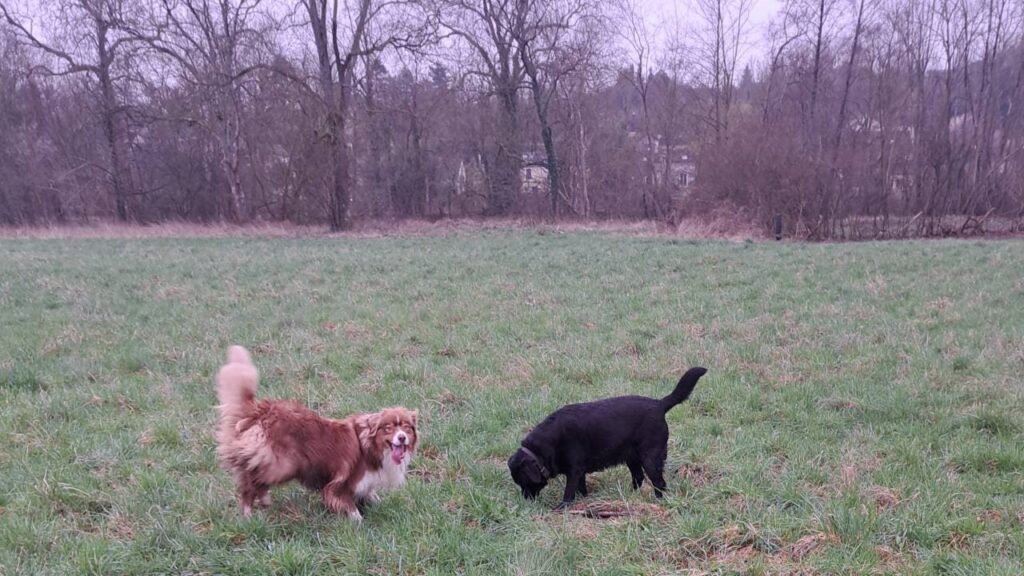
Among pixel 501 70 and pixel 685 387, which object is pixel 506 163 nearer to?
pixel 501 70

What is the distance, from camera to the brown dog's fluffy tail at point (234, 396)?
12.6 feet

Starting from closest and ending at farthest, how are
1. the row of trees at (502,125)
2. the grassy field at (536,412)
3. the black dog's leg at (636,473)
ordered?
the grassy field at (536,412) < the black dog's leg at (636,473) < the row of trees at (502,125)

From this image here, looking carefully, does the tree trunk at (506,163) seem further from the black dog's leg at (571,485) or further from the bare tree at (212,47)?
the black dog's leg at (571,485)

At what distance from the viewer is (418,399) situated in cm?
639

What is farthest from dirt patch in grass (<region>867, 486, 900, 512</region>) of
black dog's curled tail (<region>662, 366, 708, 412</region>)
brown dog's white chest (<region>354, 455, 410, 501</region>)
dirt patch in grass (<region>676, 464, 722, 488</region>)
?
brown dog's white chest (<region>354, 455, 410, 501</region>)

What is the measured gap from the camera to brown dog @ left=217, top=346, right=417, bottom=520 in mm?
3793

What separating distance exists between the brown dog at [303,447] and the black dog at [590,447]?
81cm

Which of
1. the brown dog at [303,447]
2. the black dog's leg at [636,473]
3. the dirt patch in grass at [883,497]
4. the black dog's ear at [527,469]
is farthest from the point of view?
the black dog's leg at [636,473]

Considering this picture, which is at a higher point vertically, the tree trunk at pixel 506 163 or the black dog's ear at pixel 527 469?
the tree trunk at pixel 506 163

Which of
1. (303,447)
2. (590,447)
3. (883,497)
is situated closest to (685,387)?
(590,447)

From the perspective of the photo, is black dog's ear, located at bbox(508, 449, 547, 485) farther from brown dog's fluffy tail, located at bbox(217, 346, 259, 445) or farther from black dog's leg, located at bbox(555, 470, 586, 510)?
brown dog's fluffy tail, located at bbox(217, 346, 259, 445)

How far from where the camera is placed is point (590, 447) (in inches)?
174

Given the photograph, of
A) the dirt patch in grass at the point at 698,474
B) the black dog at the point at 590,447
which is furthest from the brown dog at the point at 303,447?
the dirt patch in grass at the point at 698,474

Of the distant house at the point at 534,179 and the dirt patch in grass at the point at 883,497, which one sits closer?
the dirt patch in grass at the point at 883,497
